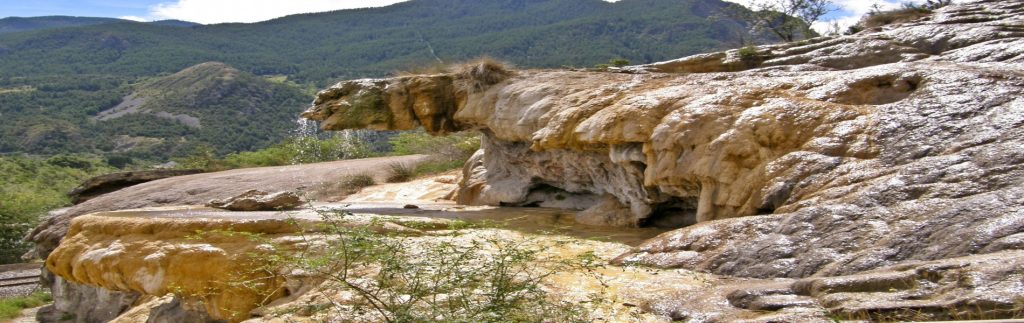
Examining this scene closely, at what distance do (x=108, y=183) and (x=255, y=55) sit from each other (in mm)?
74398

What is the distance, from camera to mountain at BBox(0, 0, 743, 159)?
57.0 metres

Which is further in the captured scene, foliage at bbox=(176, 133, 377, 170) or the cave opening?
foliage at bbox=(176, 133, 377, 170)

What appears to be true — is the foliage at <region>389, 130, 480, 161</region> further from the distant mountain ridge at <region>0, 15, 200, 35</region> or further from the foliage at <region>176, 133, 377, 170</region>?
the distant mountain ridge at <region>0, 15, 200, 35</region>

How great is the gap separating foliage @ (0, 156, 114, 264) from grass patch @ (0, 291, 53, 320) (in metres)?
3.93

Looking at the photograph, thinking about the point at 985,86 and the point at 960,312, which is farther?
the point at 985,86

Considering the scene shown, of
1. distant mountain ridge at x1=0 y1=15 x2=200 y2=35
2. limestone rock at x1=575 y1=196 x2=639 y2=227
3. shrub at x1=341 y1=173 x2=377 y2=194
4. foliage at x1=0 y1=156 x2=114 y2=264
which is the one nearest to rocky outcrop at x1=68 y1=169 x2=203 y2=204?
shrub at x1=341 y1=173 x2=377 y2=194

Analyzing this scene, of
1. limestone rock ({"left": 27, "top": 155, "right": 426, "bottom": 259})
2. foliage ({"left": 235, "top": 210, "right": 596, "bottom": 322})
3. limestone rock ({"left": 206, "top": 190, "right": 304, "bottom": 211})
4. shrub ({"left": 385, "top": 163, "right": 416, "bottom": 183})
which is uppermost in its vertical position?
foliage ({"left": 235, "top": 210, "right": 596, "bottom": 322})

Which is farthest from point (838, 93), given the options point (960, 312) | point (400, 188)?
point (400, 188)

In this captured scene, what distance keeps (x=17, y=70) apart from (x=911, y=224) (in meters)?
90.6

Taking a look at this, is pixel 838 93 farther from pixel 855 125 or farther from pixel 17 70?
pixel 17 70

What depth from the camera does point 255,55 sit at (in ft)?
289

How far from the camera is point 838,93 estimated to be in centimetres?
739

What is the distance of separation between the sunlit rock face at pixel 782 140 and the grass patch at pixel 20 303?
8.46 m

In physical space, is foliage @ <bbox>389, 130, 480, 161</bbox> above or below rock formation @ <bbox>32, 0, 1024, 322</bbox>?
below
